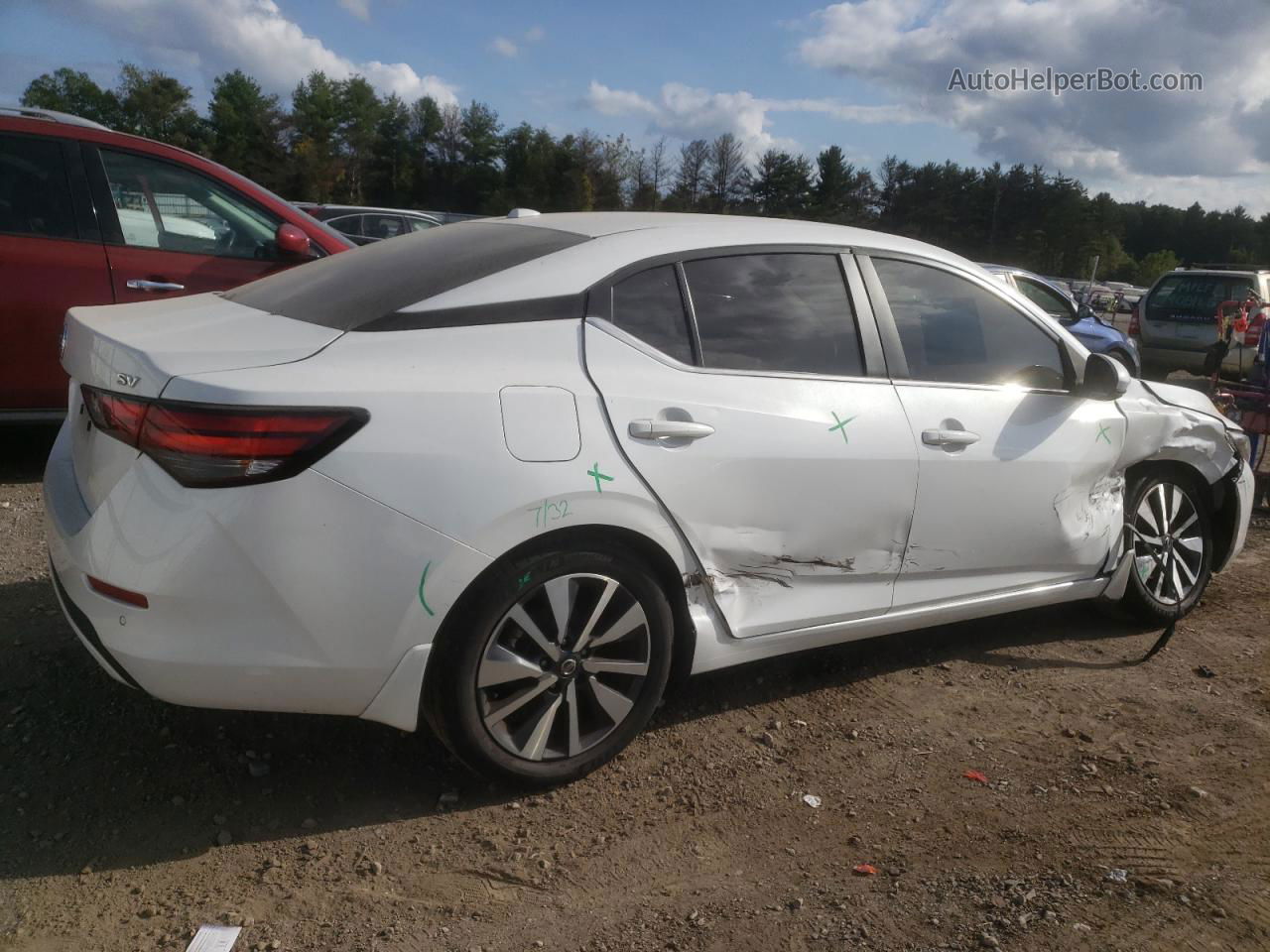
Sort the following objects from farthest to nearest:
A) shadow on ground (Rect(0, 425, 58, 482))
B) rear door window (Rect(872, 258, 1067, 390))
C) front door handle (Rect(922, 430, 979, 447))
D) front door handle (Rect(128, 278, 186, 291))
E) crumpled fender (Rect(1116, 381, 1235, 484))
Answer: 1. shadow on ground (Rect(0, 425, 58, 482))
2. front door handle (Rect(128, 278, 186, 291))
3. crumpled fender (Rect(1116, 381, 1235, 484))
4. rear door window (Rect(872, 258, 1067, 390))
5. front door handle (Rect(922, 430, 979, 447))

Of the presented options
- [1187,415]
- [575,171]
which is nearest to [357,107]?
[575,171]

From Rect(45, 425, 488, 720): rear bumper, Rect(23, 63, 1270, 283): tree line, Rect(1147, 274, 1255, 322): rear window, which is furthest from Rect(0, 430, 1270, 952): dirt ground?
Rect(23, 63, 1270, 283): tree line

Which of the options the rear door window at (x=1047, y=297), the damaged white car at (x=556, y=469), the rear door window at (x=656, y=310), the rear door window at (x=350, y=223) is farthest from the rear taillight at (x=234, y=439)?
the rear door window at (x=350, y=223)

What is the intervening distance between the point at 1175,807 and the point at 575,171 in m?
67.6

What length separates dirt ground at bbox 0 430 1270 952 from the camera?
243cm

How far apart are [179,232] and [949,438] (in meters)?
4.13

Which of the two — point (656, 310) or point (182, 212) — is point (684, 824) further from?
point (182, 212)

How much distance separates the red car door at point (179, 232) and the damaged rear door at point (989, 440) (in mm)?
3556

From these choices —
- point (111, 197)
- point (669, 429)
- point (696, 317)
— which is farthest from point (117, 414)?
point (111, 197)

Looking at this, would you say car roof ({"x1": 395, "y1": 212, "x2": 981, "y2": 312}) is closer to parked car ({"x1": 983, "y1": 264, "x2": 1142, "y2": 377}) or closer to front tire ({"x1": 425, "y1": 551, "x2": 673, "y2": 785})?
front tire ({"x1": 425, "y1": 551, "x2": 673, "y2": 785})

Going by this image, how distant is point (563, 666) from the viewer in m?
2.81

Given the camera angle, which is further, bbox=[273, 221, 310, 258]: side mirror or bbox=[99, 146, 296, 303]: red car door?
bbox=[273, 221, 310, 258]: side mirror

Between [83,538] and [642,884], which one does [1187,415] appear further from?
[83,538]

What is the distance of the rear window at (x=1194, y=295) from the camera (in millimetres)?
13586
